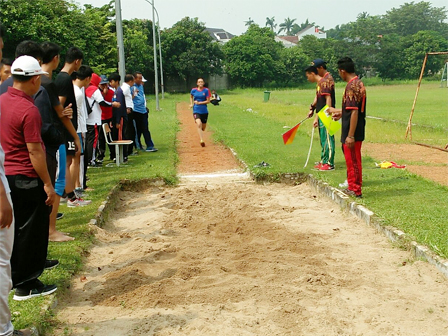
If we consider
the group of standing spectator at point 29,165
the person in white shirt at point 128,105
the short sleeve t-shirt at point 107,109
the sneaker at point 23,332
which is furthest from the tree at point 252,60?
the sneaker at point 23,332

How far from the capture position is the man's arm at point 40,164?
14.9 ft

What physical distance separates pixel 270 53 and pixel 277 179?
202ft

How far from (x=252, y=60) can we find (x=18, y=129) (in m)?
65.6

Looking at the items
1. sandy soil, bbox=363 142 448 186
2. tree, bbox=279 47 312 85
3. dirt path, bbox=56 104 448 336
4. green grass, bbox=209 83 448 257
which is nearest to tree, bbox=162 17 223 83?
tree, bbox=279 47 312 85

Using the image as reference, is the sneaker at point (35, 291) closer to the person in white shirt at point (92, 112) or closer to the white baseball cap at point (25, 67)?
the white baseball cap at point (25, 67)

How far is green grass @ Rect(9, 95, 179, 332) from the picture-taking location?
4.39 meters

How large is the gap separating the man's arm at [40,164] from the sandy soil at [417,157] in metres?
7.02

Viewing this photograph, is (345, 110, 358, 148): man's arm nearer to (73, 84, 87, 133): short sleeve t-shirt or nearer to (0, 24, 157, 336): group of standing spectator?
(0, 24, 157, 336): group of standing spectator

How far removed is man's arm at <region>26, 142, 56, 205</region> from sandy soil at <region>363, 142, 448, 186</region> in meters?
7.02

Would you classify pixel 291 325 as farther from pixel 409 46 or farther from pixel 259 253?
pixel 409 46

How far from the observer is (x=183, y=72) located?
2432 inches

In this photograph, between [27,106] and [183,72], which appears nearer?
[27,106]

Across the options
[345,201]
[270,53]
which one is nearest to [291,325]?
[345,201]

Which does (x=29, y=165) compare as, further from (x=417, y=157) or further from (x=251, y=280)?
(x=417, y=157)
